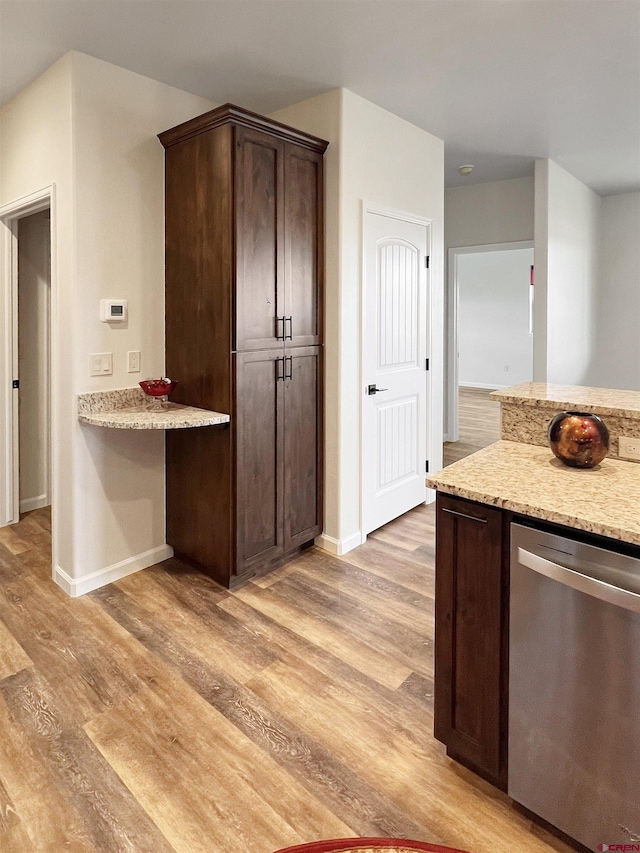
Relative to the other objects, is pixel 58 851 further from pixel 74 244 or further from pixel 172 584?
pixel 74 244

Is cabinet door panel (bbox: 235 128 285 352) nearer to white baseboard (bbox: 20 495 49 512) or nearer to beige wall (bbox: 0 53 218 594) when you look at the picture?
beige wall (bbox: 0 53 218 594)

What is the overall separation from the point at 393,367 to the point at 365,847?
3.21 m

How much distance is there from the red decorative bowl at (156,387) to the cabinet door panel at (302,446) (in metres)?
0.65

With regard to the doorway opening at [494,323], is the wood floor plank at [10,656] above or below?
below

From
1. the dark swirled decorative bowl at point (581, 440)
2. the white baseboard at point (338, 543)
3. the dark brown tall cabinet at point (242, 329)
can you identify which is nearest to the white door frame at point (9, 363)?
the dark brown tall cabinet at point (242, 329)

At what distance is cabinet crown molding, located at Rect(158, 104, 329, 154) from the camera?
273cm

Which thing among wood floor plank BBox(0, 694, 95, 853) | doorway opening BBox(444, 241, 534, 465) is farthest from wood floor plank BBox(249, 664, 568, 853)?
doorway opening BBox(444, 241, 534, 465)

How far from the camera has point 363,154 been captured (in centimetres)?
340

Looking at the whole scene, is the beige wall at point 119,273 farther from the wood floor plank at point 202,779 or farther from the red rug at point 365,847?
the red rug at point 365,847

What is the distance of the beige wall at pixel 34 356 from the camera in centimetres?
399

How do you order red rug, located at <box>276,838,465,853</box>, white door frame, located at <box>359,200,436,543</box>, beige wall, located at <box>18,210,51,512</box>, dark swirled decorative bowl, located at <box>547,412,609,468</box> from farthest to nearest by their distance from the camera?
beige wall, located at <box>18,210,51,512</box>
white door frame, located at <box>359,200,436,543</box>
dark swirled decorative bowl, located at <box>547,412,609,468</box>
red rug, located at <box>276,838,465,853</box>

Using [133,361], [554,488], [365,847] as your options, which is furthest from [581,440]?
[133,361]

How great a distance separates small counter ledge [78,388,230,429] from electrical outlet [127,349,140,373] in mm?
110

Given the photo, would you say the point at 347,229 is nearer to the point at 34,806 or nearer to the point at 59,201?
the point at 59,201
